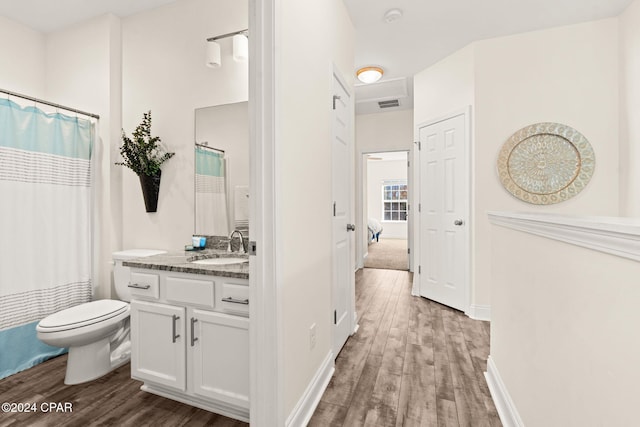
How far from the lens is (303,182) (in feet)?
5.34

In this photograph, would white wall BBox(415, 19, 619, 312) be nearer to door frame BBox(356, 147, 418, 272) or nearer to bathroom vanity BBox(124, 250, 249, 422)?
door frame BBox(356, 147, 418, 272)

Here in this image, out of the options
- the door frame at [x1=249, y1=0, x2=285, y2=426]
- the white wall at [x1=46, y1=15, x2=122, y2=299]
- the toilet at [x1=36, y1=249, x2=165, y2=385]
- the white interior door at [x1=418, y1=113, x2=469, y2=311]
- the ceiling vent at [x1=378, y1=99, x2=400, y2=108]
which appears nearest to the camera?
the door frame at [x1=249, y1=0, x2=285, y2=426]

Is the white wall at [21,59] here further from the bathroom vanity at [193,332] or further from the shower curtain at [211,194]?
the bathroom vanity at [193,332]

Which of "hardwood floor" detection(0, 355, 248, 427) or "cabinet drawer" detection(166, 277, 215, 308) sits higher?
"cabinet drawer" detection(166, 277, 215, 308)

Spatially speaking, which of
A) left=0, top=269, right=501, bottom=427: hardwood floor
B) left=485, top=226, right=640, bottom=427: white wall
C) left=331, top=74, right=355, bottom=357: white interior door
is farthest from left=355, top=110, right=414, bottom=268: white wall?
left=485, top=226, right=640, bottom=427: white wall

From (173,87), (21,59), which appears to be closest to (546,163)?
(173,87)

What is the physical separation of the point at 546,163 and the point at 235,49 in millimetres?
2914

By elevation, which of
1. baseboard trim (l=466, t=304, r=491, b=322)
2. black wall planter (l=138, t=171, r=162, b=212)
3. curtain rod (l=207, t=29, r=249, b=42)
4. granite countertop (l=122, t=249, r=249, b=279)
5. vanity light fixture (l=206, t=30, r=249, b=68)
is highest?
curtain rod (l=207, t=29, r=249, b=42)

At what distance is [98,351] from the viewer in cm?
203

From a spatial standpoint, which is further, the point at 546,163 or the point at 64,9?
the point at 546,163

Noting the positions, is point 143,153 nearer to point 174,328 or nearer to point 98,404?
point 174,328

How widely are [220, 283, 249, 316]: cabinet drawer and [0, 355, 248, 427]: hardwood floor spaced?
0.60 meters

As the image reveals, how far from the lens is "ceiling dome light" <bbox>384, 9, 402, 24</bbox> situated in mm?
2591

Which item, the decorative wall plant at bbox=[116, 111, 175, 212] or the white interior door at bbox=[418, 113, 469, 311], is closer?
the decorative wall plant at bbox=[116, 111, 175, 212]
